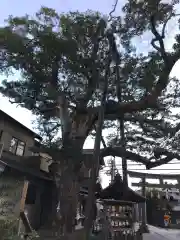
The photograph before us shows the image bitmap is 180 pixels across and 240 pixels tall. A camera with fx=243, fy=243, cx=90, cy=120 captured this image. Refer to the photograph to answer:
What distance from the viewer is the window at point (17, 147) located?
18406 millimetres

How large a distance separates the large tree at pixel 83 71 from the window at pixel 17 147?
154 inches

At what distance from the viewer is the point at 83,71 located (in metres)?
14.2

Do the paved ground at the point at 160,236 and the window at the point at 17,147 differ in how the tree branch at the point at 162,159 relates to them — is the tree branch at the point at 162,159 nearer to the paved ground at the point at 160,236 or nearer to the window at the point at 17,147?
the paved ground at the point at 160,236

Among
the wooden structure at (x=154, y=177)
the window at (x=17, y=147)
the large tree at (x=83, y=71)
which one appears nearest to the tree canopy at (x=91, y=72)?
the large tree at (x=83, y=71)

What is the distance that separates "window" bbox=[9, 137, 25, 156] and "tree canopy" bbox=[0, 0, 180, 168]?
4169 mm

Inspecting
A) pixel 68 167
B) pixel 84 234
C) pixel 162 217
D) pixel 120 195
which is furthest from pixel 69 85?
pixel 162 217

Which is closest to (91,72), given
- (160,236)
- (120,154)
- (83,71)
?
(83,71)

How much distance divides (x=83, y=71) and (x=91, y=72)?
531 mm

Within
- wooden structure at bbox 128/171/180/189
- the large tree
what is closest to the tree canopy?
the large tree

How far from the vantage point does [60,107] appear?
553 inches

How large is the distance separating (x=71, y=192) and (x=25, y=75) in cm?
775

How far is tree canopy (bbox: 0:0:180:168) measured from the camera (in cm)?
1301

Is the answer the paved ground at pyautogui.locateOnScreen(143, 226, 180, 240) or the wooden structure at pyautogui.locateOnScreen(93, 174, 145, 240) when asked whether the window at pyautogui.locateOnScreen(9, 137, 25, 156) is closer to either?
the wooden structure at pyautogui.locateOnScreen(93, 174, 145, 240)

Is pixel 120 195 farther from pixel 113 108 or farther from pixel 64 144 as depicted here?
pixel 113 108
